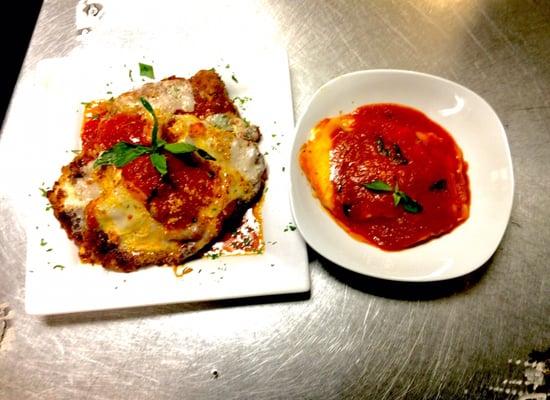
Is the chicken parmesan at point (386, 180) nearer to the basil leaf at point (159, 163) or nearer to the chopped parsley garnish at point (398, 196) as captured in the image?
the chopped parsley garnish at point (398, 196)

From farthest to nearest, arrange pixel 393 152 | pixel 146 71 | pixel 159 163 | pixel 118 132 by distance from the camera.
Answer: pixel 146 71 < pixel 118 132 < pixel 393 152 < pixel 159 163

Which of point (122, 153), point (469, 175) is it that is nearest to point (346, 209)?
point (469, 175)

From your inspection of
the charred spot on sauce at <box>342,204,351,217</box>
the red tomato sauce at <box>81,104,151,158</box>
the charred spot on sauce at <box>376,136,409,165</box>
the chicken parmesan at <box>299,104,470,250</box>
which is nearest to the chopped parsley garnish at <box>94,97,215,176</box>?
the red tomato sauce at <box>81,104,151,158</box>

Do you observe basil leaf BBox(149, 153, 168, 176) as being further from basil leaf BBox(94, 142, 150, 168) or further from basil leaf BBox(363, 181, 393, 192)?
basil leaf BBox(363, 181, 393, 192)

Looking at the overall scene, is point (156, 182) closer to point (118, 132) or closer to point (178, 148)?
point (178, 148)

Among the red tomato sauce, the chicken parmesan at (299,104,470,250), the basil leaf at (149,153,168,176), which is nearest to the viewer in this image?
the basil leaf at (149,153,168,176)

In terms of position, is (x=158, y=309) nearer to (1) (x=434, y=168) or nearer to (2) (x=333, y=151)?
(2) (x=333, y=151)

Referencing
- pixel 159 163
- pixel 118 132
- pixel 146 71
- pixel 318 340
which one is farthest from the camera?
pixel 146 71
